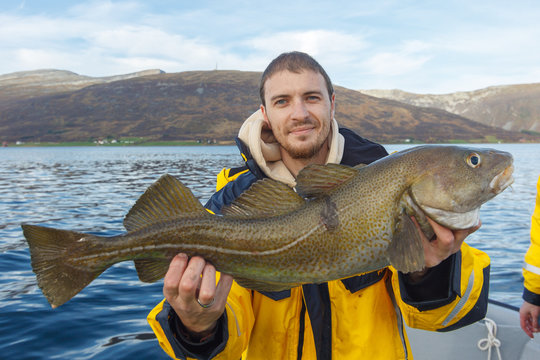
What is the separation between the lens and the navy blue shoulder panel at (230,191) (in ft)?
13.1

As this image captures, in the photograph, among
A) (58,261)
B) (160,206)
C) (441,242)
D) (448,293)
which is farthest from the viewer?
(448,293)

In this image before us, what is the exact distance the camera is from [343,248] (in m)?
2.66

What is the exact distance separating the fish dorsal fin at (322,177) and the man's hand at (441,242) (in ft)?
1.87

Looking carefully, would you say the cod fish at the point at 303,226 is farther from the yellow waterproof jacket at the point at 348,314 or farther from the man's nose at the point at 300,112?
the man's nose at the point at 300,112

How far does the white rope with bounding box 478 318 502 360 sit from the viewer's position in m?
5.25

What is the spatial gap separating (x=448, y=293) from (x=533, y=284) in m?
1.82

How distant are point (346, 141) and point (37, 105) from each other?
20669 cm

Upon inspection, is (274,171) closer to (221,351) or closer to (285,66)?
(285,66)

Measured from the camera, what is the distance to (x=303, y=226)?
2795 mm

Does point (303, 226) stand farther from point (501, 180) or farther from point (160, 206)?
point (501, 180)

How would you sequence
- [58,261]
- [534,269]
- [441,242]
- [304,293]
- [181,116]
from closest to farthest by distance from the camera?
[441,242] < [58,261] < [304,293] < [534,269] < [181,116]

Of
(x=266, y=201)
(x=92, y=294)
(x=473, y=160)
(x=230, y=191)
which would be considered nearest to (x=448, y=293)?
(x=473, y=160)

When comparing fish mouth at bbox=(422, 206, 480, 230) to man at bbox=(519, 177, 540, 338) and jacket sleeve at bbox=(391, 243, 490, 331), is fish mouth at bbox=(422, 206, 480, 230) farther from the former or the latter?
man at bbox=(519, 177, 540, 338)

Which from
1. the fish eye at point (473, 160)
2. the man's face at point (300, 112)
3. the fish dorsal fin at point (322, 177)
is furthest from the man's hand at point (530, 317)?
the fish dorsal fin at point (322, 177)
